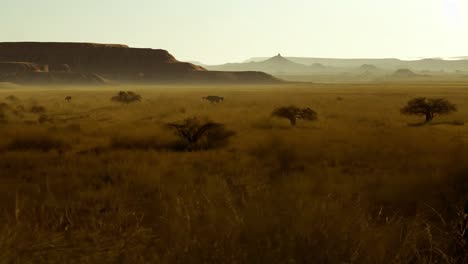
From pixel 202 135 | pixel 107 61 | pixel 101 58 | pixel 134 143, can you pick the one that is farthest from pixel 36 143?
pixel 101 58

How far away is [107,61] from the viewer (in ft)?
465

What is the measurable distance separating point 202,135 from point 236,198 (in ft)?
31.3

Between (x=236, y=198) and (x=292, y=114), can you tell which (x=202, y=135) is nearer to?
(x=292, y=114)

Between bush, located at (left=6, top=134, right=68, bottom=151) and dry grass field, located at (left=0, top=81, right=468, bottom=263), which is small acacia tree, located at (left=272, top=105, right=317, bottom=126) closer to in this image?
dry grass field, located at (left=0, top=81, right=468, bottom=263)


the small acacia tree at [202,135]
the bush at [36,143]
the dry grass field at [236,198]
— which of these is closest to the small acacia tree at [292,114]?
the dry grass field at [236,198]

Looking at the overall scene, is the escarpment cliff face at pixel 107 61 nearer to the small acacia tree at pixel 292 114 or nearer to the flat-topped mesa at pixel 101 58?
the flat-topped mesa at pixel 101 58

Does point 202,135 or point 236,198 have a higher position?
point 236,198

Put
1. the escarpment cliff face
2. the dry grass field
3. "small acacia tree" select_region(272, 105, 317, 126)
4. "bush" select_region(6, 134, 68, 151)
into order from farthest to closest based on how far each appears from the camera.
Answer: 1. the escarpment cliff face
2. "small acacia tree" select_region(272, 105, 317, 126)
3. "bush" select_region(6, 134, 68, 151)
4. the dry grass field

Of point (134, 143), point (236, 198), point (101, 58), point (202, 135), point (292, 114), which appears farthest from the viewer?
point (101, 58)

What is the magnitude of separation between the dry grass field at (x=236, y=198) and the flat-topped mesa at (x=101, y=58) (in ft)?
406

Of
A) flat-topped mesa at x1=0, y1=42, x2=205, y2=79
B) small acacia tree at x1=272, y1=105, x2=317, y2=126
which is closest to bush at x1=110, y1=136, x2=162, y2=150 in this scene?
small acacia tree at x1=272, y1=105, x2=317, y2=126

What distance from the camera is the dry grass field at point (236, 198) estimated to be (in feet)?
11.0

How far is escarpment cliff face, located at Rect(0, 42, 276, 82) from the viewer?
5295 inches

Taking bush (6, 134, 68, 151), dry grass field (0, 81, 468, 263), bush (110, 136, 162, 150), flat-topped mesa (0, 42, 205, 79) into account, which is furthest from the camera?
flat-topped mesa (0, 42, 205, 79)
